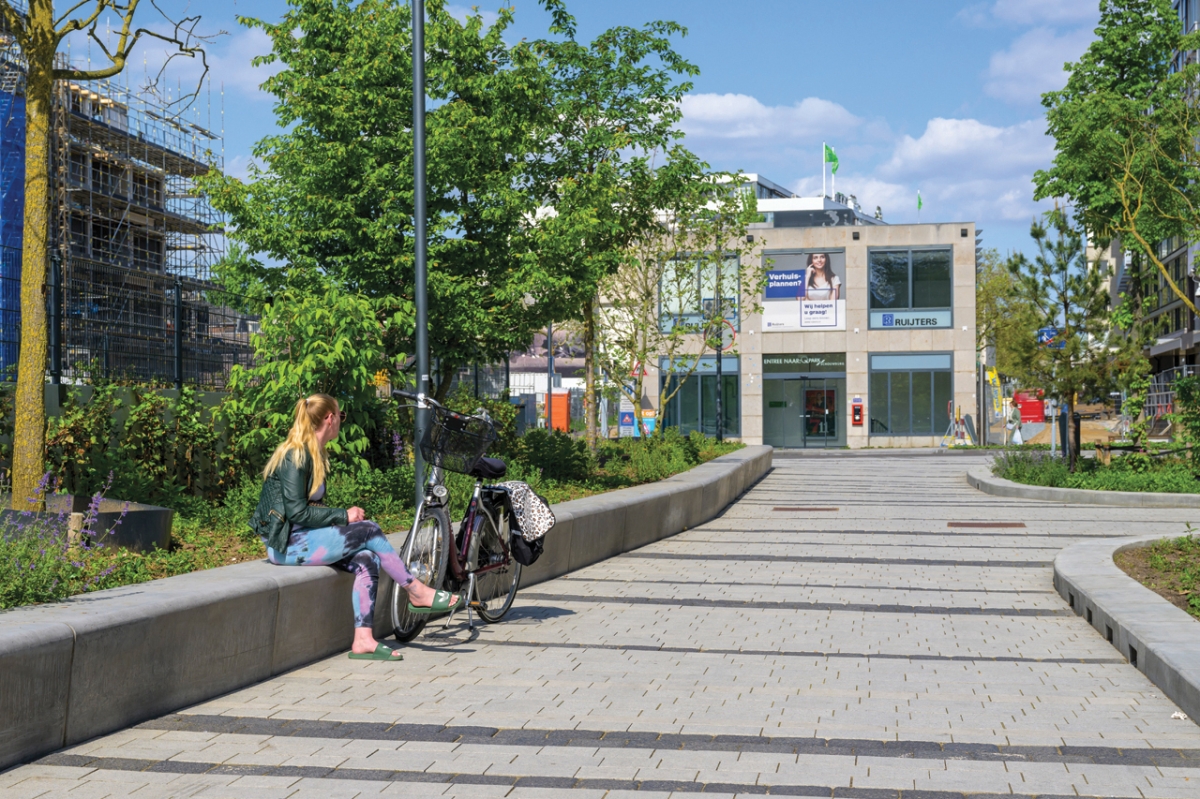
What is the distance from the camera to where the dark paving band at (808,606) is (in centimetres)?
977

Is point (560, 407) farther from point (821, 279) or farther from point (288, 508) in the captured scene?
point (288, 508)

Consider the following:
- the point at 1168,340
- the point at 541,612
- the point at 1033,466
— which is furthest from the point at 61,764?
the point at 1168,340

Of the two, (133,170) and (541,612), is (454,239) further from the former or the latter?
(133,170)

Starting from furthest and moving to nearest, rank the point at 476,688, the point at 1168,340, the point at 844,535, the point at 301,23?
the point at 1168,340
the point at 844,535
the point at 301,23
the point at 476,688

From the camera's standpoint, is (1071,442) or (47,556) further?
(1071,442)

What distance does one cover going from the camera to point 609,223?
53.3ft

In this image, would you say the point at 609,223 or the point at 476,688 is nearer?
the point at 476,688

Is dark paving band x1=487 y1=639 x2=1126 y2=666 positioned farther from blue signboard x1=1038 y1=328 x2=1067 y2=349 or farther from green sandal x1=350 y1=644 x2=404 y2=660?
blue signboard x1=1038 y1=328 x2=1067 y2=349

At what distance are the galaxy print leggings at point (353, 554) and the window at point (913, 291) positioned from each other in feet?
137

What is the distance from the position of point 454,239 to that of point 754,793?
10857 millimetres

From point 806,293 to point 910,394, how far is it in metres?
5.40

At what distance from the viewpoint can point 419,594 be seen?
7734 millimetres

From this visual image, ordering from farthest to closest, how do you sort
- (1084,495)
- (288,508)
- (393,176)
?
(1084,495), (393,176), (288,508)

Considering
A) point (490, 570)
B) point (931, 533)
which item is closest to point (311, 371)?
point (490, 570)
